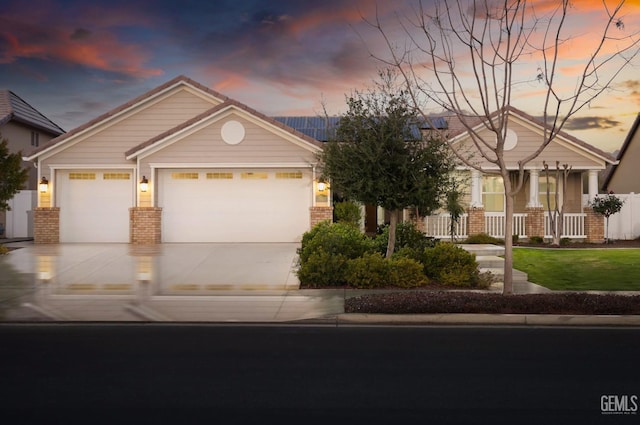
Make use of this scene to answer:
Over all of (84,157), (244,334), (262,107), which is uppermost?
(262,107)

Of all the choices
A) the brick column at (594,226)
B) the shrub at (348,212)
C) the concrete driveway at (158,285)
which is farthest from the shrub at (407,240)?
the brick column at (594,226)

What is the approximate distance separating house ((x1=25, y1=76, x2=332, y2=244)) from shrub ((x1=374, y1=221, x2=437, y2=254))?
594 centimetres

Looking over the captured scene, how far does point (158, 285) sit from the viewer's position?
43.3 feet

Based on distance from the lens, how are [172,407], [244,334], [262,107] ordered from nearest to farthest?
[172,407] < [244,334] < [262,107]

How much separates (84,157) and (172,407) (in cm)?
1894

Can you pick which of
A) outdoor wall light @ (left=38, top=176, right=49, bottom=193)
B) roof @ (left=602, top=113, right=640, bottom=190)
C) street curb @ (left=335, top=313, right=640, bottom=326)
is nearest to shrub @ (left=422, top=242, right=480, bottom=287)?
street curb @ (left=335, top=313, right=640, bottom=326)

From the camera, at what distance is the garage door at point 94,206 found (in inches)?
877

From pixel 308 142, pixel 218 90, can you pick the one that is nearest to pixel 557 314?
pixel 308 142

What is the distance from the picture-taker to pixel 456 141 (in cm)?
2298

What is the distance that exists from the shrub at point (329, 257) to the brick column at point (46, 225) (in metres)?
12.2

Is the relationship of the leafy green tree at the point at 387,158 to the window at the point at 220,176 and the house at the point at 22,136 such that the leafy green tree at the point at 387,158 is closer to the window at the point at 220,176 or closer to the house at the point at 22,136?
the window at the point at 220,176

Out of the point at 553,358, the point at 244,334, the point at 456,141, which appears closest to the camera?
the point at 553,358

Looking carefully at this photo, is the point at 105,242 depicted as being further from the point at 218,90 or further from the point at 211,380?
the point at 211,380

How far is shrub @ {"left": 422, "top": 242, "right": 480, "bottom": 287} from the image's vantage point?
12.8 meters
